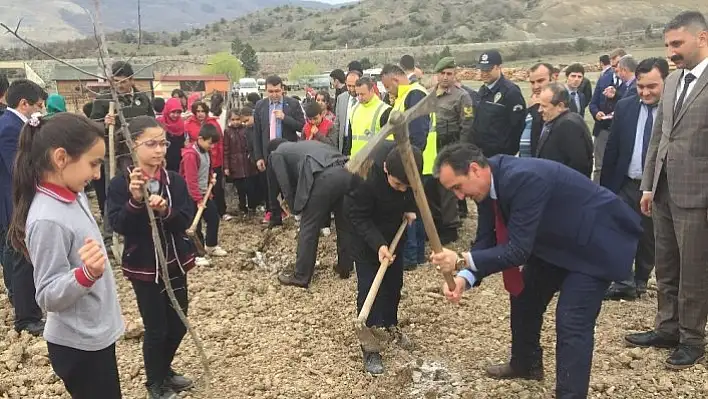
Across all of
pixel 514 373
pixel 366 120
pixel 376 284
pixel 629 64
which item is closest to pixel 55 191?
pixel 376 284

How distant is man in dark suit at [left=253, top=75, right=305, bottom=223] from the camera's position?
23.0 feet

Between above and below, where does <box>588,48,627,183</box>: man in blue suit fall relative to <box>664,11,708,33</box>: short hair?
below

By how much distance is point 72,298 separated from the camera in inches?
82.0

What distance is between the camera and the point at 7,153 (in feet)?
14.0

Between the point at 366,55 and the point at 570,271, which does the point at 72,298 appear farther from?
the point at 366,55

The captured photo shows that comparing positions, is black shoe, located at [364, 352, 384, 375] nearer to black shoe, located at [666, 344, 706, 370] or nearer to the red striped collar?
black shoe, located at [666, 344, 706, 370]

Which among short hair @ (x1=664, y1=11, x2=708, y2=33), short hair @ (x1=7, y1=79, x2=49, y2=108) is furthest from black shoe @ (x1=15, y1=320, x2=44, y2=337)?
short hair @ (x1=664, y1=11, x2=708, y2=33)

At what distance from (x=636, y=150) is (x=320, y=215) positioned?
2667 mm

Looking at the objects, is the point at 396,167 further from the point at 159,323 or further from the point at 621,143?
the point at 621,143

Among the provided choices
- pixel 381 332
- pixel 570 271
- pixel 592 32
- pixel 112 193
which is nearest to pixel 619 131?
pixel 570 271

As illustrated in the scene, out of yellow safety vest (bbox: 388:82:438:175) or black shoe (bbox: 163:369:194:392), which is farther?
yellow safety vest (bbox: 388:82:438:175)

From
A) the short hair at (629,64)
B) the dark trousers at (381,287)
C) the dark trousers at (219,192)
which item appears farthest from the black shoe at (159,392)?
the short hair at (629,64)

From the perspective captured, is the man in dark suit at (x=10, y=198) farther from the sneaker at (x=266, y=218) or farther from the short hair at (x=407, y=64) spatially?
the short hair at (x=407, y=64)

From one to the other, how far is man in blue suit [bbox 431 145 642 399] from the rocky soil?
0.69 m
